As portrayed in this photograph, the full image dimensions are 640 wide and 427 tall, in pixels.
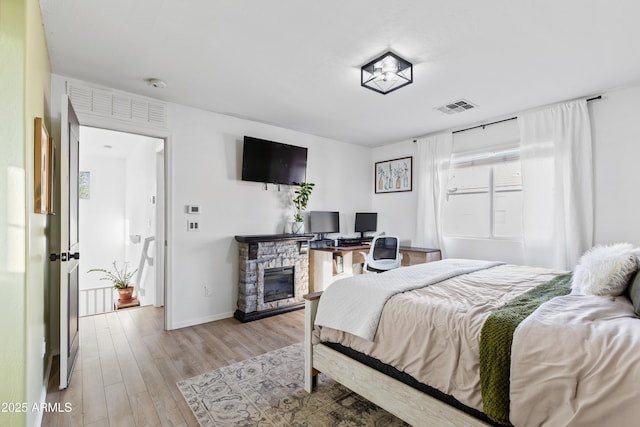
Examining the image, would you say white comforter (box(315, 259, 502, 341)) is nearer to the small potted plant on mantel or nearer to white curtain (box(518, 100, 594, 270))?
white curtain (box(518, 100, 594, 270))

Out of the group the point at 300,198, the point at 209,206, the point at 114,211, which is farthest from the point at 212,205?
the point at 114,211

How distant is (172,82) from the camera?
2.90m

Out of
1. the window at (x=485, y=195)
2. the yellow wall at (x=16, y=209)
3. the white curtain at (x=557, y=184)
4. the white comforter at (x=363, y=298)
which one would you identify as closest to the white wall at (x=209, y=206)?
the yellow wall at (x=16, y=209)

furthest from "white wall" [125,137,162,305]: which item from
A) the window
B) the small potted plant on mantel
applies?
the window

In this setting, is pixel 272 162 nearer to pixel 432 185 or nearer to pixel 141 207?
pixel 432 185

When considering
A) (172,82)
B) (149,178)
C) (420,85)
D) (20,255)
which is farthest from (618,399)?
(149,178)

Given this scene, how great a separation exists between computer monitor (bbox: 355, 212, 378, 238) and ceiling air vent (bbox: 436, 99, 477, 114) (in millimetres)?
2082

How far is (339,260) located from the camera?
14.0ft

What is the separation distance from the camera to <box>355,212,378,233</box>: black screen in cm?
511

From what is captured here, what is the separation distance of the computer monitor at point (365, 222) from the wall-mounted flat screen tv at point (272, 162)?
4.20ft

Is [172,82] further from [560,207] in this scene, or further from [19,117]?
[560,207]

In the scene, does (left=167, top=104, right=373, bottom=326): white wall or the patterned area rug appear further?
(left=167, top=104, right=373, bottom=326): white wall

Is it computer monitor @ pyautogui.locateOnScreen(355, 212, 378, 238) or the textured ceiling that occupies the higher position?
the textured ceiling

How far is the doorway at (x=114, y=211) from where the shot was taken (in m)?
4.86
